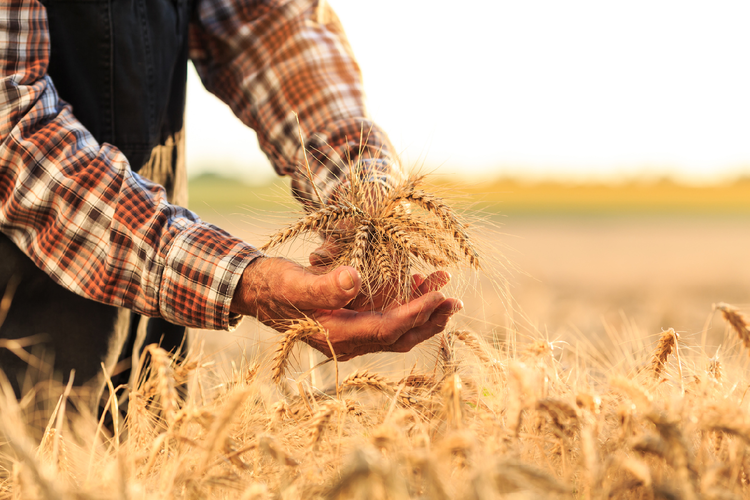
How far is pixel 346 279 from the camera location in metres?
1.13

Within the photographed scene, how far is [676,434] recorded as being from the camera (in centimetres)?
66

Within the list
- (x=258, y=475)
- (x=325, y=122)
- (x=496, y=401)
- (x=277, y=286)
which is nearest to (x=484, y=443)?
(x=496, y=401)

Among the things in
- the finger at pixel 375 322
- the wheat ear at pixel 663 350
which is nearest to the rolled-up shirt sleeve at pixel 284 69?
the finger at pixel 375 322

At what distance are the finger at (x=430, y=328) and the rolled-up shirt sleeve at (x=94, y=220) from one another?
1.39 ft

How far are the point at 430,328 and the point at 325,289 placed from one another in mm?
301

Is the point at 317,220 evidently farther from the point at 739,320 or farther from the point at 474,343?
the point at 739,320

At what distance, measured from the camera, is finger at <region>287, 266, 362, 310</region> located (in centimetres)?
113

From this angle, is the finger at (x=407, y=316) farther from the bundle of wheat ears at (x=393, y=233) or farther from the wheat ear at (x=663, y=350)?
the wheat ear at (x=663, y=350)

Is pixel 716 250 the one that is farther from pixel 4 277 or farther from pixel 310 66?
pixel 4 277

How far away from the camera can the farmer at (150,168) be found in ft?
4.24

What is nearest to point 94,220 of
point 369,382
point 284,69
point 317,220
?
point 317,220

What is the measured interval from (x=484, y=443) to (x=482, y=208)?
2.94 ft

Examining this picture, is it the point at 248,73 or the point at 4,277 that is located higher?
the point at 248,73

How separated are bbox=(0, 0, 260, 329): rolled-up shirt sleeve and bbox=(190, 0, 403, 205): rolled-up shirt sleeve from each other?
672 millimetres
